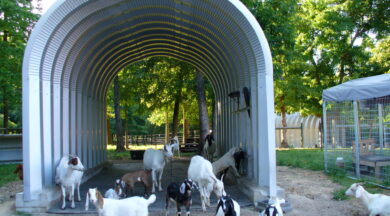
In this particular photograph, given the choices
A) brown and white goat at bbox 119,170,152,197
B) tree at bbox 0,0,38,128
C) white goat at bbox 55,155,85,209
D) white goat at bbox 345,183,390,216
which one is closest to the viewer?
white goat at bbox 345,183,390,216

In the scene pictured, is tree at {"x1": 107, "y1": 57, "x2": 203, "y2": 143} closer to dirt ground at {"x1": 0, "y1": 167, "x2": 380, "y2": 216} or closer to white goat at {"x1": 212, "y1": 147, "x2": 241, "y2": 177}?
dirt ground at {"x1": 0, "y1": 167, "x2": 380, "y2": 216}

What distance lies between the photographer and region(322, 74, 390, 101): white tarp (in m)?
10.3

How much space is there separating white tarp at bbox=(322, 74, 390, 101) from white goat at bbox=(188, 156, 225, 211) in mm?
5392

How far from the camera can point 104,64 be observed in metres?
12.8

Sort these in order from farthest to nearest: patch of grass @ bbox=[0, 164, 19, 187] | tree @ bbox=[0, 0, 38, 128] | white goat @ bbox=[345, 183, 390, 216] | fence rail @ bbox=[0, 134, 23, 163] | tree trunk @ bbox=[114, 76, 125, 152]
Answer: tree trunk @ bbox=[114, 76, 125, 152] < fence rail @ bbox=[0, 134, 23, 163] < tree @ bbox=[0, 0, 38, 128] < patch of grass @ bbox=[0, 164, 19, 187] < white goat @ bbox=[345, 183, 390, 216]

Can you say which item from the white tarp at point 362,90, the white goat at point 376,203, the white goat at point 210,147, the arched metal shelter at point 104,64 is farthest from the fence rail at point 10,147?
the white goat at point 376,203

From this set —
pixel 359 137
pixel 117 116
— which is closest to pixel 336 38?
pixel 359 137

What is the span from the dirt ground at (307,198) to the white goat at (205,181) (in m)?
0.39

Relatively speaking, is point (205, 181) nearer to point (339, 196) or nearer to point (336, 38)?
point (339, 196)

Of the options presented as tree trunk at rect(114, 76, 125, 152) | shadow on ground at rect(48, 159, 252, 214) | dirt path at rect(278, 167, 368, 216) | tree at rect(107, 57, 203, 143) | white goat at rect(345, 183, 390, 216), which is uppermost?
tree at rect(107, 57, 203, 143)

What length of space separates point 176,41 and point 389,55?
17.1 m

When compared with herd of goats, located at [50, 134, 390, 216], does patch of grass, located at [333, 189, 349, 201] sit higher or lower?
lower

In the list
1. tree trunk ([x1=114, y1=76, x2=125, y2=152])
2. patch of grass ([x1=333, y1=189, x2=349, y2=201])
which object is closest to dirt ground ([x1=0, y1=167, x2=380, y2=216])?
patch of grass ([x1=333, y1=189, x2=349, y2=201])

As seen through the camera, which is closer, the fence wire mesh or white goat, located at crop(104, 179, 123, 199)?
white goat, located at crop(104, 179, 123, 199)
